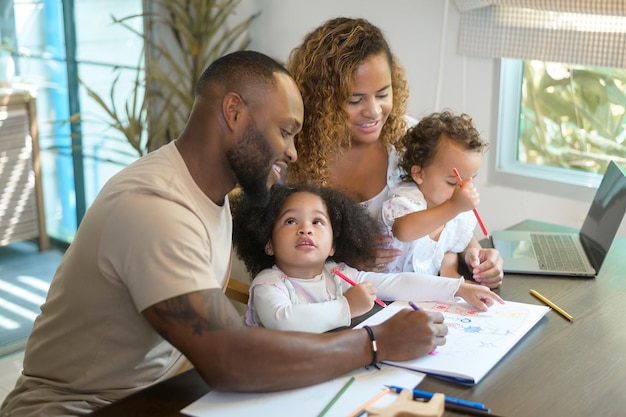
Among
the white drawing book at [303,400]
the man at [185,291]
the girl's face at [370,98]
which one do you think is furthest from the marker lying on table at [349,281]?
the girl's face at [370,98]

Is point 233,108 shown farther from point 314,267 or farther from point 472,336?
point 472,336

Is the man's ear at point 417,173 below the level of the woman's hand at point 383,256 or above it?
above

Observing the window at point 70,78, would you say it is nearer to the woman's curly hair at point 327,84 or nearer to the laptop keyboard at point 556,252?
the woman's curly hair at point 327,84

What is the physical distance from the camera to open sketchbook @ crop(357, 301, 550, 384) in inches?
54.0

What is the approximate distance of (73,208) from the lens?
3652 millimetres

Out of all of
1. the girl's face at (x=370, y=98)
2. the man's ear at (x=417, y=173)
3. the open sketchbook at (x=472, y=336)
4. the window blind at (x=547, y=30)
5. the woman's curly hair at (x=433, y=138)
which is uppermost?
the window blind at (x=547, y=30)

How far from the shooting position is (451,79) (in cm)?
328

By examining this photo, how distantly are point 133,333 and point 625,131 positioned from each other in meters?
2.28

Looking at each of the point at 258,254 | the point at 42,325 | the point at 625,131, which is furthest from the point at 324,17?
the point at 42,325

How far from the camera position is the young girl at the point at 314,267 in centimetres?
154

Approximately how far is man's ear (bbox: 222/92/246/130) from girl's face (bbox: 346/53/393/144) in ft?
2.18

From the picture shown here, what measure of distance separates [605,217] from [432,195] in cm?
49

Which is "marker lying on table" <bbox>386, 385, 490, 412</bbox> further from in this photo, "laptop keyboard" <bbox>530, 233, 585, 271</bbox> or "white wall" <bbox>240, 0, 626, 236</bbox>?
"white wall" <bbox>240, 0, 626, 236</bbox>

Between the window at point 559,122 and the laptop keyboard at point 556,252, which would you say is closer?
the laptop keyboard at point 556,252
